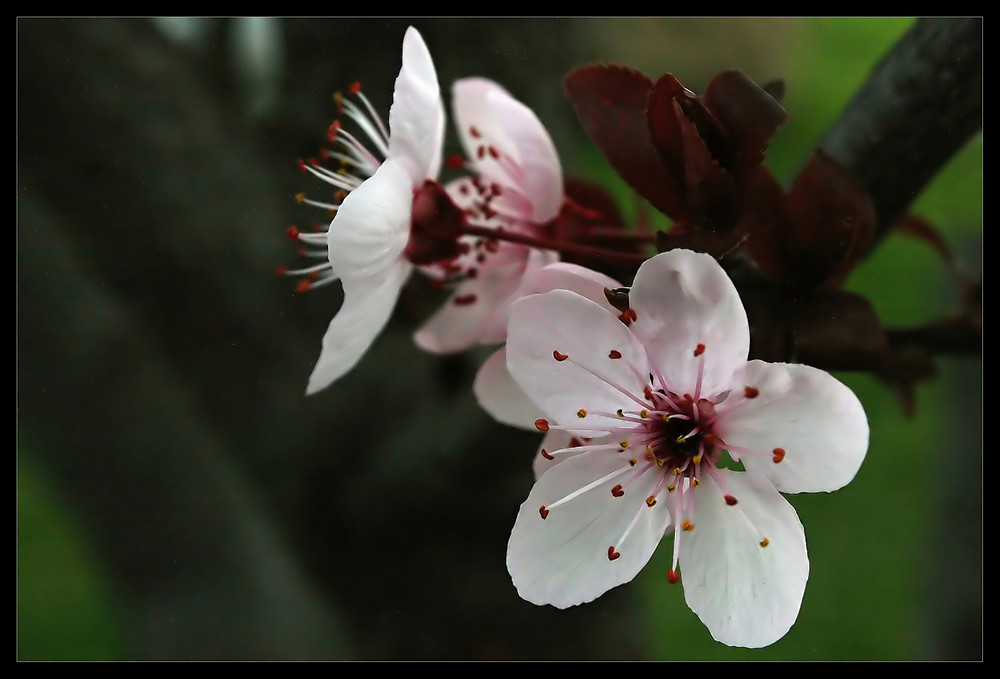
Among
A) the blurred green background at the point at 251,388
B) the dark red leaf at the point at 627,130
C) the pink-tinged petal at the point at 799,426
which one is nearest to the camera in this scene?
the pink-tinged petal at the point at 799,426

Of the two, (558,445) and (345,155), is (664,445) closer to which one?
(558,445)

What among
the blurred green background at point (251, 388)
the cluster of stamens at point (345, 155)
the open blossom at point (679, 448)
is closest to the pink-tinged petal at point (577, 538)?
the open blossom at point (679, 448)

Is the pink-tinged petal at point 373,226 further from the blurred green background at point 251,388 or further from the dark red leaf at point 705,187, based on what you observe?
the blurred green background at point 251,388

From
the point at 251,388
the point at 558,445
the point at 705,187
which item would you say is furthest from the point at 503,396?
the point at 251,388

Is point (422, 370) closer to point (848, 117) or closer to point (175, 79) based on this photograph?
point (175, 79)

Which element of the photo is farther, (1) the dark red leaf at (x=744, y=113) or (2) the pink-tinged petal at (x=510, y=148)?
(2) the pink-tinged petal at (x=510, y=148)

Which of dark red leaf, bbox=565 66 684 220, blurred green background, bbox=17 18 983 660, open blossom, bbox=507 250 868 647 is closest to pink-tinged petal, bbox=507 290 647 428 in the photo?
open blossom, bbox=507 250 868 647
